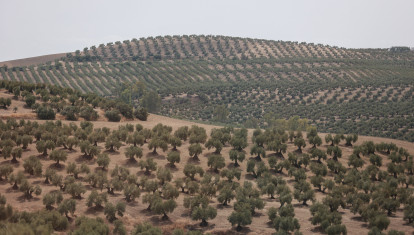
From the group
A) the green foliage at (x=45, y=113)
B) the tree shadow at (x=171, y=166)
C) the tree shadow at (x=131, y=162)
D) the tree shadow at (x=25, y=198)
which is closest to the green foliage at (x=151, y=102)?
the green foliage at (x=45, y=113)

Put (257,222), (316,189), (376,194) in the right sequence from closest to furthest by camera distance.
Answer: (257,222)
(376,194)
(316,189)

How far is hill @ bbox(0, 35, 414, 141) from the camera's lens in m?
113

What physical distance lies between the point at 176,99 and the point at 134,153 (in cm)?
8174

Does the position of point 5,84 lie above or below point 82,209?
above

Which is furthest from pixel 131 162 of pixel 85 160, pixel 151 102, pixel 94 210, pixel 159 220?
pixel 151 102

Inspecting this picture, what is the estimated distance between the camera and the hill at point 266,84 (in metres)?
113

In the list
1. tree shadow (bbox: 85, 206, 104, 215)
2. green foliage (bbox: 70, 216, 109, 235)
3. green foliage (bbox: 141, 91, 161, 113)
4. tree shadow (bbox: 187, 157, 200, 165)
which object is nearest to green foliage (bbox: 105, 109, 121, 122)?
tree shadow (bbox: 187, 157, 200, 165)

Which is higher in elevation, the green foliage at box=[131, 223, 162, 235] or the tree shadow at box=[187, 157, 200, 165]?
the tree shadow at box=[187, 157, 200, 165]

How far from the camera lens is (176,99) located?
133 meters

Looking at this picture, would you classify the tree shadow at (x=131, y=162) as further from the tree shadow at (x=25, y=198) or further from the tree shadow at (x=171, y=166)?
the tree shadow at (x=25, y=198)

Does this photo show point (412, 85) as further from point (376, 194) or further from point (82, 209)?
point (82, 209)

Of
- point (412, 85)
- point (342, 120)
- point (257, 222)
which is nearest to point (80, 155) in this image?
point (257, 222)

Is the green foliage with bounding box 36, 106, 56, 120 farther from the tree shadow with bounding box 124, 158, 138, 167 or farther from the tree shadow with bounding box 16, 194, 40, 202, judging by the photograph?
the tree shadow with bounding box 16, 194, 40, 202

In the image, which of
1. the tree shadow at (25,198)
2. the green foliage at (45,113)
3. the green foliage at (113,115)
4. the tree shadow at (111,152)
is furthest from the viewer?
the green foliage at (113,115)
